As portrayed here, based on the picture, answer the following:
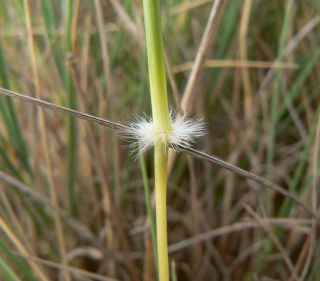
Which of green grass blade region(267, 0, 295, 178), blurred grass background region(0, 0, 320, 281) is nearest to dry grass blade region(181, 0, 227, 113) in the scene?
blurred grass background region(0, 0, 320, 281)

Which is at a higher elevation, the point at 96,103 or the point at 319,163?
the point at 96,103

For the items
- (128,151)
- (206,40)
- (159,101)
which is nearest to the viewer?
(159,101)

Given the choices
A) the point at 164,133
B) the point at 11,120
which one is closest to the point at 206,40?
the point at 164,133

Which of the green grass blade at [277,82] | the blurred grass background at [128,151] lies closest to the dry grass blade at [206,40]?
the blurred grass background at [128,151]

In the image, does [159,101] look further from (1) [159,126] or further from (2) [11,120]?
(2) [11,120]

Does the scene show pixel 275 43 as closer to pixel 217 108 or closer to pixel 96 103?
pixel 217 108

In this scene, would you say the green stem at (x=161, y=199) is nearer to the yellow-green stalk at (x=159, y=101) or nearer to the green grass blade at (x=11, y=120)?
the yellow-green stalk at (x=159, y=101)

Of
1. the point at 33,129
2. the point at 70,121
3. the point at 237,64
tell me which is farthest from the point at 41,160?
the point at 237,64
